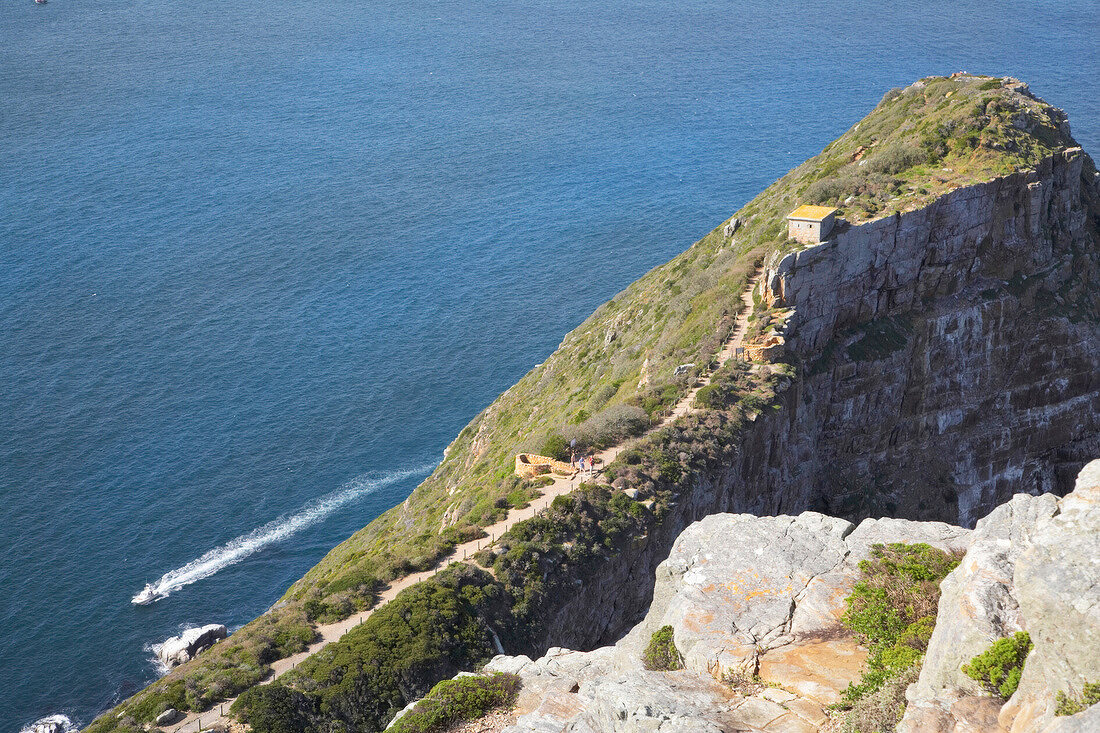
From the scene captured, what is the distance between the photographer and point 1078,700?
13.9m

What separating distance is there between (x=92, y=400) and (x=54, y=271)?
29856mm

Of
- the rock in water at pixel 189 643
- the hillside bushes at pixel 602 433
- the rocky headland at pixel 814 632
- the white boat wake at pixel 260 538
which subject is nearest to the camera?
the rocky headland at pixel 814 632

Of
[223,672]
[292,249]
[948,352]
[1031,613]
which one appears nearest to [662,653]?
[1031,613]

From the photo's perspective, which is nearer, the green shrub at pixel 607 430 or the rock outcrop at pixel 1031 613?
the rock outcrop at pixel 1031 613

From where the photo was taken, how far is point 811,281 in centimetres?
5434

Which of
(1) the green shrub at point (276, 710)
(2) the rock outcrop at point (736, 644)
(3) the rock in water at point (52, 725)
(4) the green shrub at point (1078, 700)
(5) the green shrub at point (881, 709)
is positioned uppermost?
(4) the green shrub at point (1078, 700)

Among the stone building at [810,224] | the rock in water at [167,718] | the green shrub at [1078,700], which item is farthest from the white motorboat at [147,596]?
the green shrub at [1078,700]

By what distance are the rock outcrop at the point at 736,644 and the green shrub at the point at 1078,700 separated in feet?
20.1

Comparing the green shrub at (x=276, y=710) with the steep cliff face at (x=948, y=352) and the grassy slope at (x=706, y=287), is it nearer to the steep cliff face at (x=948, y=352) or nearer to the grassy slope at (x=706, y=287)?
the grassy slope at (x=706, y=287)

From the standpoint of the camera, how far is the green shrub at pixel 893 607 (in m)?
20.1

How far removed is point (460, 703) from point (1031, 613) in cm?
1649

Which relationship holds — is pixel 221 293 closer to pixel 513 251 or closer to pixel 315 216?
pixel 315 216

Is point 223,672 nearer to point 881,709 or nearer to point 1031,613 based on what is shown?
A: point 881,709

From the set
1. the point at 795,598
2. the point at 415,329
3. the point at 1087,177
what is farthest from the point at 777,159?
the point at 795,598
